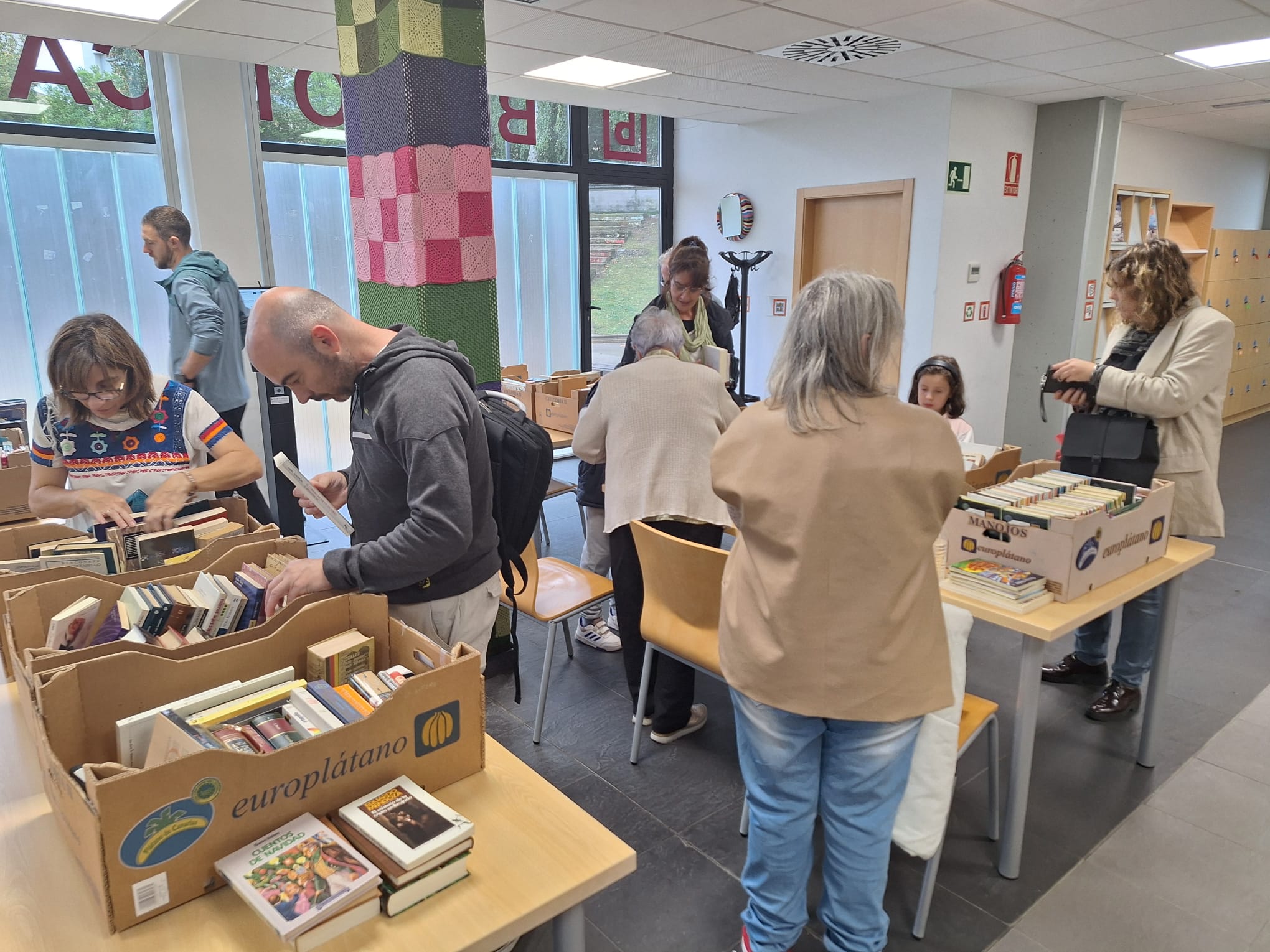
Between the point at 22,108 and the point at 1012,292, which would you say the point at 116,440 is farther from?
the point at 1012,292

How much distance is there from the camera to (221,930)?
0.99 metres

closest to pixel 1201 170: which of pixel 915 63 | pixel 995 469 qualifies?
pixel 915 63

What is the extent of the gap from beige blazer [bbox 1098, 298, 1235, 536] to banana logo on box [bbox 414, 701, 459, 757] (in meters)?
2.22

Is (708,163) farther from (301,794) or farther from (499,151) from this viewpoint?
(301,794)

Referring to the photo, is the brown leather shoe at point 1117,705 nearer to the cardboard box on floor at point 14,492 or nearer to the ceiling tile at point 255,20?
the cardboard box on floor at point 14,492

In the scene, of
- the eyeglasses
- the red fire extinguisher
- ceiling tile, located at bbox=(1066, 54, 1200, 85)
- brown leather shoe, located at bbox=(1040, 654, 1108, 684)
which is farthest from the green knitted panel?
the red fire extinguisher

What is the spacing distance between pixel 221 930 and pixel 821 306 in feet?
4.10

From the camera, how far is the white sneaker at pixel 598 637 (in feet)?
11.2

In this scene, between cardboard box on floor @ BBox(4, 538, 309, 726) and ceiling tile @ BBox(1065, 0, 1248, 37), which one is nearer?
cardboard box on floor @ BBox(4, 538, 309, 726)

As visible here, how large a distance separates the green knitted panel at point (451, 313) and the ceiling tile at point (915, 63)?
2562mm

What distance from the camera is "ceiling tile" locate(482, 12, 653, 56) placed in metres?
3.57

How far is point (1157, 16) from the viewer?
11.7ft

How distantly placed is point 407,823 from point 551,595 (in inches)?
67.1

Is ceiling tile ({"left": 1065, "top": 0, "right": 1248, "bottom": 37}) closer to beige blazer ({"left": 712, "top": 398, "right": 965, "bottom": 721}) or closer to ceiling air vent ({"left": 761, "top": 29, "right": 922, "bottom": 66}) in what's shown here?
ceiling air vent ({"left": 761, "top": 29, "right": 922, "bottom": 66})
